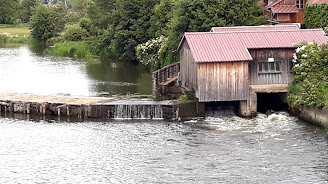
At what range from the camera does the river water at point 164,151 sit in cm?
2936

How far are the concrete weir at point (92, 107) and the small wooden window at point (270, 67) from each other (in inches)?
243

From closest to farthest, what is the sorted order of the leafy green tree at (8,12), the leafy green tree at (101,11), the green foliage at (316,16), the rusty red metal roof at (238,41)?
the rusty red metal roof at (238,41) < the green foliage at (316,16) < the leafy green tree at (101,11) < the leafy green tree at (8,12)

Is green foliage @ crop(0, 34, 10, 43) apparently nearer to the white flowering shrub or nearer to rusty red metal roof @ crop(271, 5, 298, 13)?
the white flowering shrub

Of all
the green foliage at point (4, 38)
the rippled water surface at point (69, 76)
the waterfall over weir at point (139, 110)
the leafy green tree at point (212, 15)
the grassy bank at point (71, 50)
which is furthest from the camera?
the green foliage at point (4, 38)

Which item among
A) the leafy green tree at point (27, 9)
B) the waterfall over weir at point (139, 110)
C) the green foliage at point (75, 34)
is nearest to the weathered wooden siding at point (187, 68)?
the waterfall over weir at point (139, 110)

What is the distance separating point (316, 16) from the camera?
2128 inches

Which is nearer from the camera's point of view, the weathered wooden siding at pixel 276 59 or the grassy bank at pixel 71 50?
the weathered wooden siding at pixel 276 59

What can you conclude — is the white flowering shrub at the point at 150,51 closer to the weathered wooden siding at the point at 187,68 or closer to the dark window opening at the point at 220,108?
the weathered wooden siding at the point at 187,68

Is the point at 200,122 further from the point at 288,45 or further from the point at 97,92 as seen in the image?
the point at 97,92

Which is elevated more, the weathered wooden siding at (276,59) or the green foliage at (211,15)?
the green foliage at (211,15)

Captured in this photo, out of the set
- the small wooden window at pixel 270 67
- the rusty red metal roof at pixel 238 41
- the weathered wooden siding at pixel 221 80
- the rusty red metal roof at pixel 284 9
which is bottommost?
the weathered wooden siding at pixel 221 80

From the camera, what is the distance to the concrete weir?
41.3 m

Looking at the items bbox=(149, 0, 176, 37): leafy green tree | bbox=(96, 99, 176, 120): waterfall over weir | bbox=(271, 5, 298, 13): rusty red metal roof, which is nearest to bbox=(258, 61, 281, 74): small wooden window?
bbox=(96, 99, 176, 120): waterfall over weir

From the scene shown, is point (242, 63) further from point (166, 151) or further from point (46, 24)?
point (46, 24)
